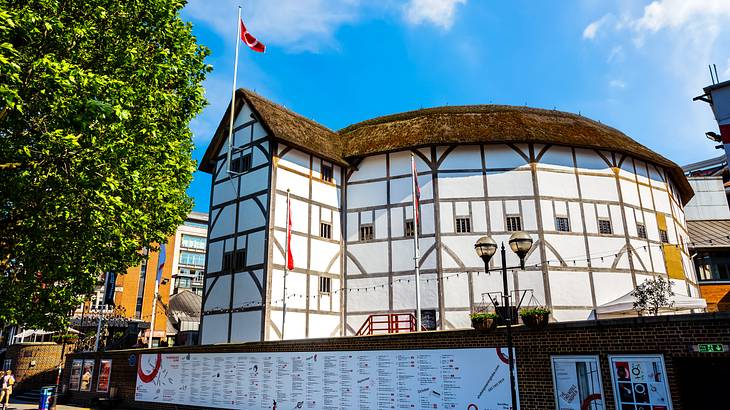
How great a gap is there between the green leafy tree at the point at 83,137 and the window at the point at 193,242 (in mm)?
63792

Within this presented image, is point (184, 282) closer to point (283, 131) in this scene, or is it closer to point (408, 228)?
point (283, 131)

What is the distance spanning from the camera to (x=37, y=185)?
10711 mm

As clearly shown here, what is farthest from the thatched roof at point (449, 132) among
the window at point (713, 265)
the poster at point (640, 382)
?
the poster at point (640, 382)

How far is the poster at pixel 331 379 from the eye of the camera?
11.9m

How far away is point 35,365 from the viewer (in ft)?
103

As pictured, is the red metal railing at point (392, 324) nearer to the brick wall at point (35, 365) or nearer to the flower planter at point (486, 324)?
the flower planter at point (486, 324)

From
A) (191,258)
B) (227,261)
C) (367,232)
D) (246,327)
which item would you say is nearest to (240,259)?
(227,261)

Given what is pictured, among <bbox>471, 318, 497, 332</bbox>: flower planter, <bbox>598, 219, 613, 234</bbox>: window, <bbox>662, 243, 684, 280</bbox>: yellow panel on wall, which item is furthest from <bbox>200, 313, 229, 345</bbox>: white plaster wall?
<bbox>662, 243, 684, 280</bbox>: yellow panel on wall

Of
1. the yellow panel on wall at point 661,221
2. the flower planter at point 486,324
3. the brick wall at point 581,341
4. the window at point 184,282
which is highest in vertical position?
the window at point 184,282

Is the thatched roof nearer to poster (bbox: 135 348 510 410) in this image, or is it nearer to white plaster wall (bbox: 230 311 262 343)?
white plaster wall (bbox: 230 311 262 343)

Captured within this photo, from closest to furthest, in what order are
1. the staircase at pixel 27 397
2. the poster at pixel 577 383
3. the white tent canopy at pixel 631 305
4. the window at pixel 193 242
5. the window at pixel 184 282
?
the poster at pixel 577 383 < the white tent canopy at pixel 631 305 < the staircase at pixel 27 397 < the window at pixel 184 282 < the window at pixel 193 242

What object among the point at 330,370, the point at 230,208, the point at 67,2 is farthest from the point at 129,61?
the point at 230,208

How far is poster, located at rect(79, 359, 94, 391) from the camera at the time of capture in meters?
23.1

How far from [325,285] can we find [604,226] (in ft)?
46.0
